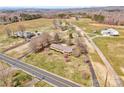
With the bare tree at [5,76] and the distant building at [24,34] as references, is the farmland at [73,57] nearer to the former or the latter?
the distant building at [24,34]

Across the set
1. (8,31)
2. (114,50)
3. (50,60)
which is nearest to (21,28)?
(8,31)

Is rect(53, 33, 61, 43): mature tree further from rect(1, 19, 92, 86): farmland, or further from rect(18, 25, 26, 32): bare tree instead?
rect(18, 25, 26, 32): bare tree

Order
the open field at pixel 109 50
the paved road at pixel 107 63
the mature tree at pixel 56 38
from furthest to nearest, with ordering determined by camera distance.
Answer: the mature tree at pixel 56 38 < the open field at pixel 109 50 < the paved road at pixel 107 63

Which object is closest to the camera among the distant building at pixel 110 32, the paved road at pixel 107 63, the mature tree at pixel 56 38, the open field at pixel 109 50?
the paved road at pixel 107 63

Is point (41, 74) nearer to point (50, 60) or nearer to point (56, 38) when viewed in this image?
point (50, 60)

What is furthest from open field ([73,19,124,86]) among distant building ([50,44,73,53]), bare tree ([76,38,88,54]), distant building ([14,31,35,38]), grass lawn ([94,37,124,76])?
distant building ([14,31,35,38])

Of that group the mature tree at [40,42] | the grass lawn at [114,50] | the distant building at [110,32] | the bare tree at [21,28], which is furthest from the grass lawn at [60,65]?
the distant building at [110,32]

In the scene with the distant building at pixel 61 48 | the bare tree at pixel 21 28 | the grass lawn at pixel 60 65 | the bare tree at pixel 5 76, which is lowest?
the bare tree at pixel 5 76

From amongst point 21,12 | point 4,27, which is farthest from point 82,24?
point 4,27
